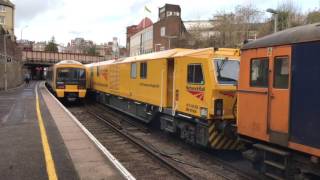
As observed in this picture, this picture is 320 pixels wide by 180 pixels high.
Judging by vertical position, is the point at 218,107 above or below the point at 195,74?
below

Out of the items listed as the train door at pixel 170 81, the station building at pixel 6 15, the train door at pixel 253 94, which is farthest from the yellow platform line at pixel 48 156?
the station building at pixel 6 15

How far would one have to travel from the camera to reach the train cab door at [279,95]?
8.62 metres

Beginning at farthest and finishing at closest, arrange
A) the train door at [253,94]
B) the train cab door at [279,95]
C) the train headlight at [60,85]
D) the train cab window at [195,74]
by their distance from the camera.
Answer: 1. the train headlight at [60,85]
2. the train cab window at [195,74]
3. the train door at [253,94]
4. the train cab door at [279,95]

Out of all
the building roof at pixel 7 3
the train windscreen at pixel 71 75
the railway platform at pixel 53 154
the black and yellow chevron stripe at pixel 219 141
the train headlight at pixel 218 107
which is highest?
the building roof at pixel 7 3

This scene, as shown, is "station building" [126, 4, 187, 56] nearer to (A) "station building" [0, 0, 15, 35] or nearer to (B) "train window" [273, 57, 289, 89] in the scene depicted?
(A) "station building" [0, 0, 15, 35]

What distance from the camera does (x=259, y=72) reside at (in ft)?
31.5

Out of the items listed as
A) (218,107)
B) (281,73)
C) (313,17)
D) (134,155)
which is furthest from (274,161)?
(313,17)

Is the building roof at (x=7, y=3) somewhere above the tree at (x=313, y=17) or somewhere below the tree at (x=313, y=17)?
above

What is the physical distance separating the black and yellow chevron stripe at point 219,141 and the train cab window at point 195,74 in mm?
1348

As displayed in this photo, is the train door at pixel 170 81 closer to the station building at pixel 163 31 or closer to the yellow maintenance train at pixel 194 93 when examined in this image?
the yellow maintenance train at pixel 194 93

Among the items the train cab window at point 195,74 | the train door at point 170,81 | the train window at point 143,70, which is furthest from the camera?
the train window at point 143,70

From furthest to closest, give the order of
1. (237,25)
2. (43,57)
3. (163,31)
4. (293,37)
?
(43,57), (163,31), (237,25), (293,37)

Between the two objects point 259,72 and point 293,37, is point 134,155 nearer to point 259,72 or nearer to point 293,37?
point 259,72

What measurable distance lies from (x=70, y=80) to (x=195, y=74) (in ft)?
73.1
